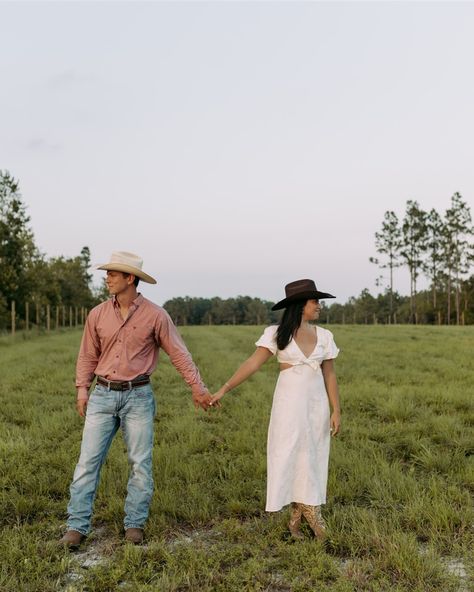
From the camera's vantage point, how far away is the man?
4.64m

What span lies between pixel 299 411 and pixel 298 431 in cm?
16

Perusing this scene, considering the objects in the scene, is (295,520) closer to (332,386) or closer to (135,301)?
(332,386)

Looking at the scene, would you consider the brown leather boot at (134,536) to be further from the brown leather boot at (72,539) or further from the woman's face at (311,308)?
the woman's face at (311,308)

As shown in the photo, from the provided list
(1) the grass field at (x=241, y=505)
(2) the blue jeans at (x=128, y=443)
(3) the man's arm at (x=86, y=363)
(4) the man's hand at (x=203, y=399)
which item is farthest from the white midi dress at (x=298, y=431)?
(3) the man's arm at (x=86, y=363)

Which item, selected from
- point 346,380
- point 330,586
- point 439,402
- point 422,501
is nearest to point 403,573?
point 330,586

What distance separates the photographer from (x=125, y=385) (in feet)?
15.4

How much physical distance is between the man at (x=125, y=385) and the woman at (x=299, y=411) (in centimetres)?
76

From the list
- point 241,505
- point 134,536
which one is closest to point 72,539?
point 134,536

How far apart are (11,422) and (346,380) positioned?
7.52m

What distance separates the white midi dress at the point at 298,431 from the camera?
457cm

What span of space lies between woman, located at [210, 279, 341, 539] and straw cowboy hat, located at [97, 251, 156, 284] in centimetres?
121

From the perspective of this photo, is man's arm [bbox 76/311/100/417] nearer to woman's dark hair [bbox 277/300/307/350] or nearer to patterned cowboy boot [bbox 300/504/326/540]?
woman's dark hair [bbox 277/300/307/350]

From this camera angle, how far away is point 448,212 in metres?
70.3

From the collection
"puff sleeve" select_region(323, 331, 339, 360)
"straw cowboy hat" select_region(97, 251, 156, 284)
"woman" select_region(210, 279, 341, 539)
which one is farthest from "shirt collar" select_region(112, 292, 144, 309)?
"puff sleeve" select_region(323, 331, 339, 360)
